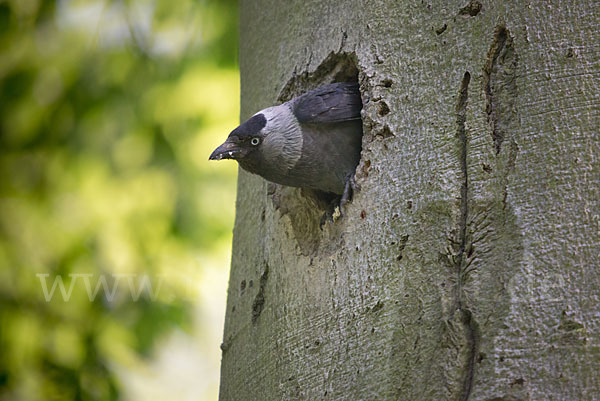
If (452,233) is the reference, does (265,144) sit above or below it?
above

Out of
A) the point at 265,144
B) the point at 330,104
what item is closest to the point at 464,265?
the point at 330,104

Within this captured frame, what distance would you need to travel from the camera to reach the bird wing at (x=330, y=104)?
259cm

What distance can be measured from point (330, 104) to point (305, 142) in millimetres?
269

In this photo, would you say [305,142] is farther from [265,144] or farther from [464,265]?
[464,265]

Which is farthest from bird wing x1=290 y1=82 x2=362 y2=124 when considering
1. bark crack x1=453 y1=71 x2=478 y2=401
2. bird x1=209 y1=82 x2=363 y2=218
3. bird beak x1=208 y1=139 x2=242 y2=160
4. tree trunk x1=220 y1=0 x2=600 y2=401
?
bark crack x1=453 y1=71 x2=478 y2=401

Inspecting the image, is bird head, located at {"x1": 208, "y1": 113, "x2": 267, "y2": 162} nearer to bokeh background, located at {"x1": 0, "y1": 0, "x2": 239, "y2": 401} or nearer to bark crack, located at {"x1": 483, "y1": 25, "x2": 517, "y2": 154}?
bark crack, located at {"x1": 483, "y1": 25, "x2": 517, "y2": 154}

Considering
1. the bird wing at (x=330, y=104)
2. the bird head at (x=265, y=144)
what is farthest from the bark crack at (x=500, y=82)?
the bird head at (x=265, y=144)

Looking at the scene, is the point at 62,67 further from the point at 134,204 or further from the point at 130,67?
the point at 134,204

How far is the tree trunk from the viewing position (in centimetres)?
172

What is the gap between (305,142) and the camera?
9.47 feet

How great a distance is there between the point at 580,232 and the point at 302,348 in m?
0.86

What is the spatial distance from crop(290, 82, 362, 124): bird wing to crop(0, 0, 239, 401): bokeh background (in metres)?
1.89

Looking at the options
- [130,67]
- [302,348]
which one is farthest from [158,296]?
[302,348]

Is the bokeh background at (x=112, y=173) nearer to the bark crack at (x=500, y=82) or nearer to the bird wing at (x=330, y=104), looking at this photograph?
the bird wing at (x=330, y=104)
